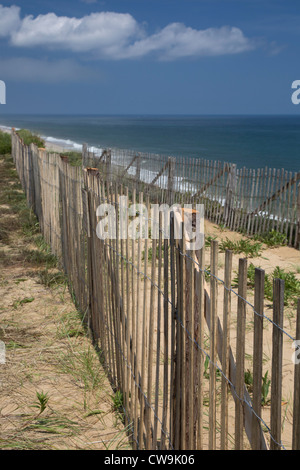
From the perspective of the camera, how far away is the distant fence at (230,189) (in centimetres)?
893

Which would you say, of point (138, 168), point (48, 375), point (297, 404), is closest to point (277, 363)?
point (297, 404)

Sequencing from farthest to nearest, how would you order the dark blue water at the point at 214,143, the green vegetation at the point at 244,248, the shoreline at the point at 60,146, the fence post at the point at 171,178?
1. the dark blue water at the point at 214,143
2. the shoreline at the point at 60,146
3. the fence post at the point at 171,178
4. the green vegetation at the point at 244,248

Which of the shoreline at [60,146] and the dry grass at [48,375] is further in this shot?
the shoreline at [60,146]

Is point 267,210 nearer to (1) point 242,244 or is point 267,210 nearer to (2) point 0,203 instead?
(1) point 242,244

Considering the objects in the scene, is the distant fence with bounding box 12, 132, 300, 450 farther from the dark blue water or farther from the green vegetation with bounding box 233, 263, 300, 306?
the dark blue water

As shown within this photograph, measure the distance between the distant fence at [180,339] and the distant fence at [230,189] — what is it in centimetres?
373

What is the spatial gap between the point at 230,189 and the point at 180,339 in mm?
8167

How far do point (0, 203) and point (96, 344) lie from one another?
736cm

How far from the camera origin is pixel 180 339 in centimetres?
Result: 223

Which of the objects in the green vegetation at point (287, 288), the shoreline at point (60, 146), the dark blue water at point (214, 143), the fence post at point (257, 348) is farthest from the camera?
the dark blue water at point (214, 143)

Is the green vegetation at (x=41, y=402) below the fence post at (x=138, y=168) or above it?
below

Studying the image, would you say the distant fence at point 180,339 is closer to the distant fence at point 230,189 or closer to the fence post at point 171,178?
the distant fence at point 230,189

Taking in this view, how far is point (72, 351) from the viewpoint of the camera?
4.02 metres

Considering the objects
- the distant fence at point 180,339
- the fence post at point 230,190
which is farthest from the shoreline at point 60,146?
the distant fence at point 180,339
